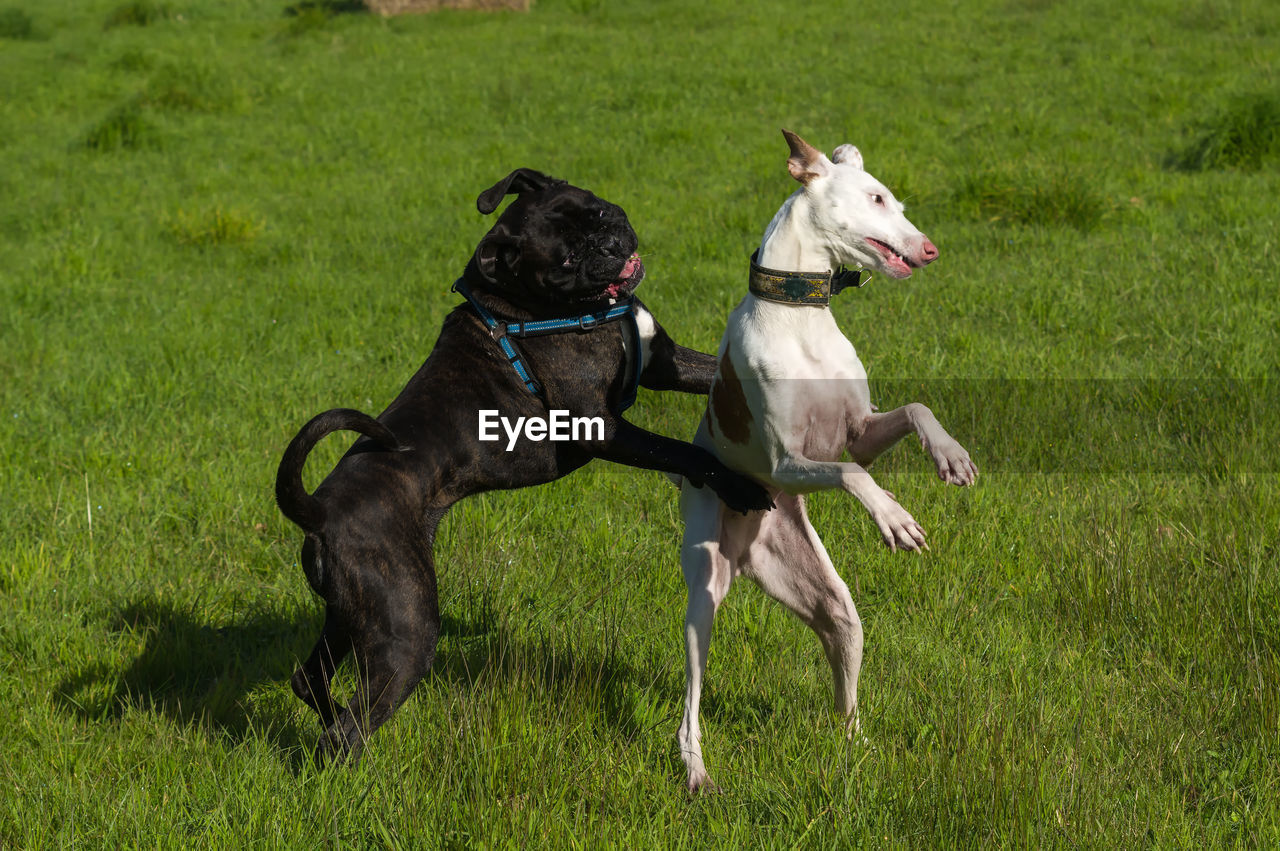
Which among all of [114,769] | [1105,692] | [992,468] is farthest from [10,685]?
[992,468]

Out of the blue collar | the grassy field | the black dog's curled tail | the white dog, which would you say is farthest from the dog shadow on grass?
the blue collar

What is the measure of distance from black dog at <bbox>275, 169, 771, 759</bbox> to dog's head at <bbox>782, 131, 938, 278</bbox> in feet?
2.61

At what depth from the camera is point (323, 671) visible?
3740 mm

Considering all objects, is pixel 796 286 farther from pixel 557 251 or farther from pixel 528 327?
pixel 528 327

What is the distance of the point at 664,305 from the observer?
8266 mm

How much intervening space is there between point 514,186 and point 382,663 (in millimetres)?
1789

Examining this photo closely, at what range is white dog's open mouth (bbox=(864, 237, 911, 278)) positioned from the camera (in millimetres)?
3424

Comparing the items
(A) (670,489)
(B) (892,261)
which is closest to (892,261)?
(B) (892,261)

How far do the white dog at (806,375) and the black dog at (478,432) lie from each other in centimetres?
23

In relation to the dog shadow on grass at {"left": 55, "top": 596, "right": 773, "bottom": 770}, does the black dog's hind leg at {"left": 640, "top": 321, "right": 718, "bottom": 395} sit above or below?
above

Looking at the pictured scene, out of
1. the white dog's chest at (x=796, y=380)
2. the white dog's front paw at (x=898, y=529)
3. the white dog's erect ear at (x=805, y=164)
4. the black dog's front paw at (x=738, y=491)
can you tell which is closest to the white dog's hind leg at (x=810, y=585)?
the black dog's front paw at (x=738, y=491)

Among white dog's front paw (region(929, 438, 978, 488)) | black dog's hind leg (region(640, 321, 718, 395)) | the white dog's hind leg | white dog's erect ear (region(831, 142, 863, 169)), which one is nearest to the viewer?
white dog's front paw (region(929, 438, 978, 488))

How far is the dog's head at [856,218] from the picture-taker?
3.44m

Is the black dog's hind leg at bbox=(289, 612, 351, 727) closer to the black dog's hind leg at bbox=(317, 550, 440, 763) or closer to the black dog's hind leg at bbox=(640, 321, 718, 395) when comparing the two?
the black dog's hind leg at bbox=(317, 550, 440, 763)
